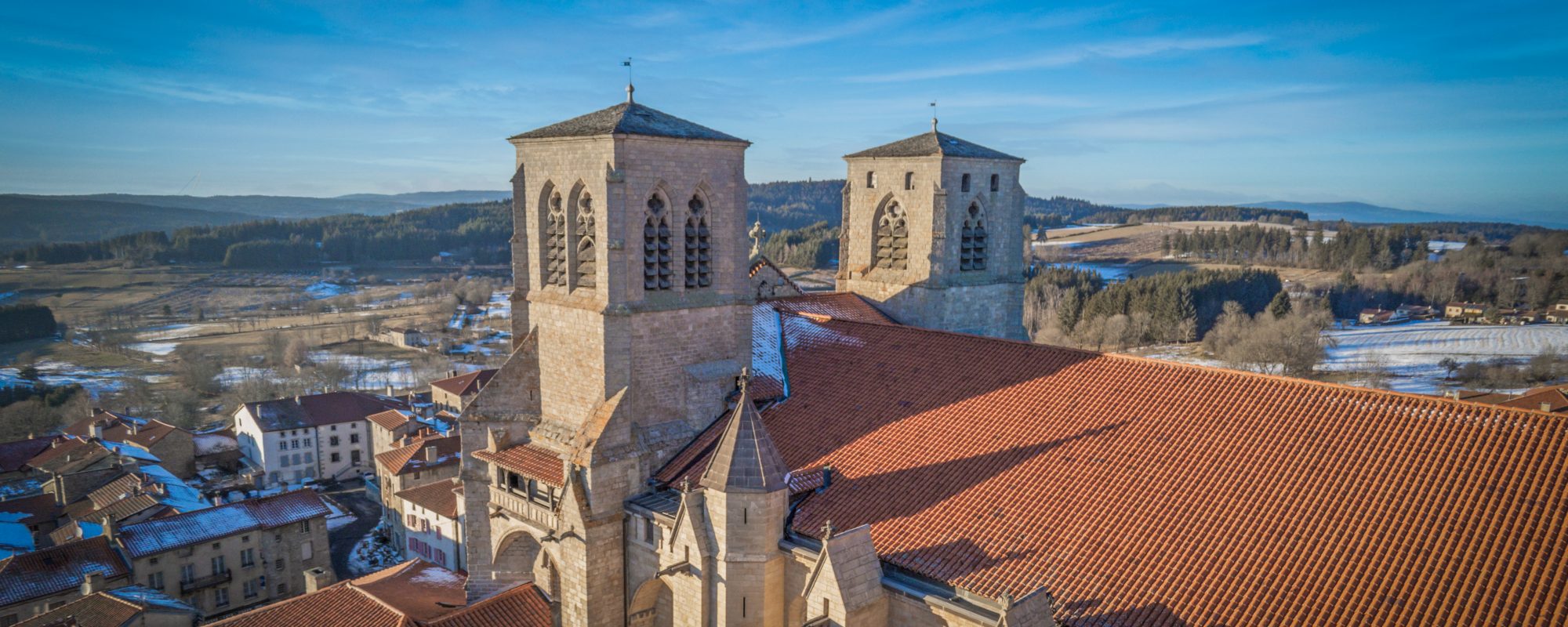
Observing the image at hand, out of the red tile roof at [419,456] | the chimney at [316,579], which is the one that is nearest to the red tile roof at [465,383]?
the red tile roof at [419,456]

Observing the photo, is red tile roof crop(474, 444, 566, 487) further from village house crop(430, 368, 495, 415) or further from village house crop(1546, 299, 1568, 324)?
village house crop(1546, 299, 1568, 324)

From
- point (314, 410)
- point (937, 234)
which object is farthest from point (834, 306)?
point (314, 410)

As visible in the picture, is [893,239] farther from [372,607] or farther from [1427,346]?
[1427,346]

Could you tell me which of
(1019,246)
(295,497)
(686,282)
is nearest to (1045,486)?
(686,282)

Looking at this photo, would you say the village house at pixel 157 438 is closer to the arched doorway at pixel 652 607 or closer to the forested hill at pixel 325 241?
the arched doorway at pixel 652 607

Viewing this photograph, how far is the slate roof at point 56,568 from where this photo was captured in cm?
2806

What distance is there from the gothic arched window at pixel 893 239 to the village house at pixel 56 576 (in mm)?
30488

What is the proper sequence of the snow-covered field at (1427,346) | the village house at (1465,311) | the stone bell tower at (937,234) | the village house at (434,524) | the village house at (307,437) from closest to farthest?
the stone bell tower at (937,234)
the village house at (434,524)
the village house at (307,437)
the snow-covered field at (1427,346)
the village house at (1465,311)

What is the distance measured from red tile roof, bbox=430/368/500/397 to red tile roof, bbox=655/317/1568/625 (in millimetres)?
51974

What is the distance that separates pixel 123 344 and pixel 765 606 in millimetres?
120620

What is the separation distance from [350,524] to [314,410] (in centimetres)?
1348

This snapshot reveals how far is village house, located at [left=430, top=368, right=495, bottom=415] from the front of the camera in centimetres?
6412

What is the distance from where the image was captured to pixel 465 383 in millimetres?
66062

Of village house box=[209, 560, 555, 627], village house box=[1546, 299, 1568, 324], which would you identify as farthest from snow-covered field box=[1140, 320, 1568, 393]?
village house box=[209, 560, 555, 627]
